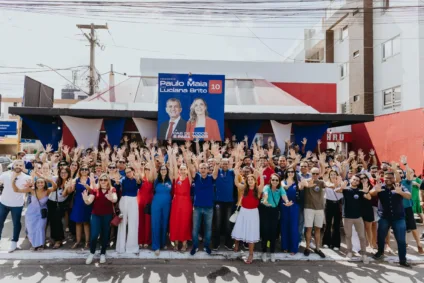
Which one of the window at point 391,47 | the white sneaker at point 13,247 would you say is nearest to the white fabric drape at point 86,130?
the white sneaker at point 13,247

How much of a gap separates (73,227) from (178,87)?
571 cm

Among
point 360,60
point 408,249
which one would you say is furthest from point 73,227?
point 360,60

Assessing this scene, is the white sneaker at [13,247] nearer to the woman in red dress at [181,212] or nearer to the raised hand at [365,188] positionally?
the woman in red dress at [181,212]

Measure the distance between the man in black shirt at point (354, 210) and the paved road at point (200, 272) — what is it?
0.43 m

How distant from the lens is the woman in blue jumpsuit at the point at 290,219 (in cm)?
604

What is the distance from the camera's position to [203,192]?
5949mm

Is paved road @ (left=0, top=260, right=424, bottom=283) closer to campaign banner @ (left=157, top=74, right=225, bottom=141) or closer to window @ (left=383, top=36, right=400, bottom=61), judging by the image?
campaign banner @ (left=157, top=74, right=225, bottom=141)

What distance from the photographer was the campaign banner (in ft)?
34.6

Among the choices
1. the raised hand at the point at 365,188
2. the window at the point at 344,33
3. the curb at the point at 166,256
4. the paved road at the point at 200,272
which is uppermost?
the window at the point at 344,33

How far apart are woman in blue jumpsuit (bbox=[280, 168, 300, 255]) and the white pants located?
9.51 ft

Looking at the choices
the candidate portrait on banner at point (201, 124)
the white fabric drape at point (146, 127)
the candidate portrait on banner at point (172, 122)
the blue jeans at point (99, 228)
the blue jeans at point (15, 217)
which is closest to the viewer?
the blue jeans at point (99, 228)

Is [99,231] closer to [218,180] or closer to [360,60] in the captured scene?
[218,180]

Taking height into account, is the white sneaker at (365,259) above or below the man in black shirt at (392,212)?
below

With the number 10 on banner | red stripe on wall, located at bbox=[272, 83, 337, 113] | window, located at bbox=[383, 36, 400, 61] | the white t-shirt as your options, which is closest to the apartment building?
window, located at bbox=[383, 36, 400, 61]
